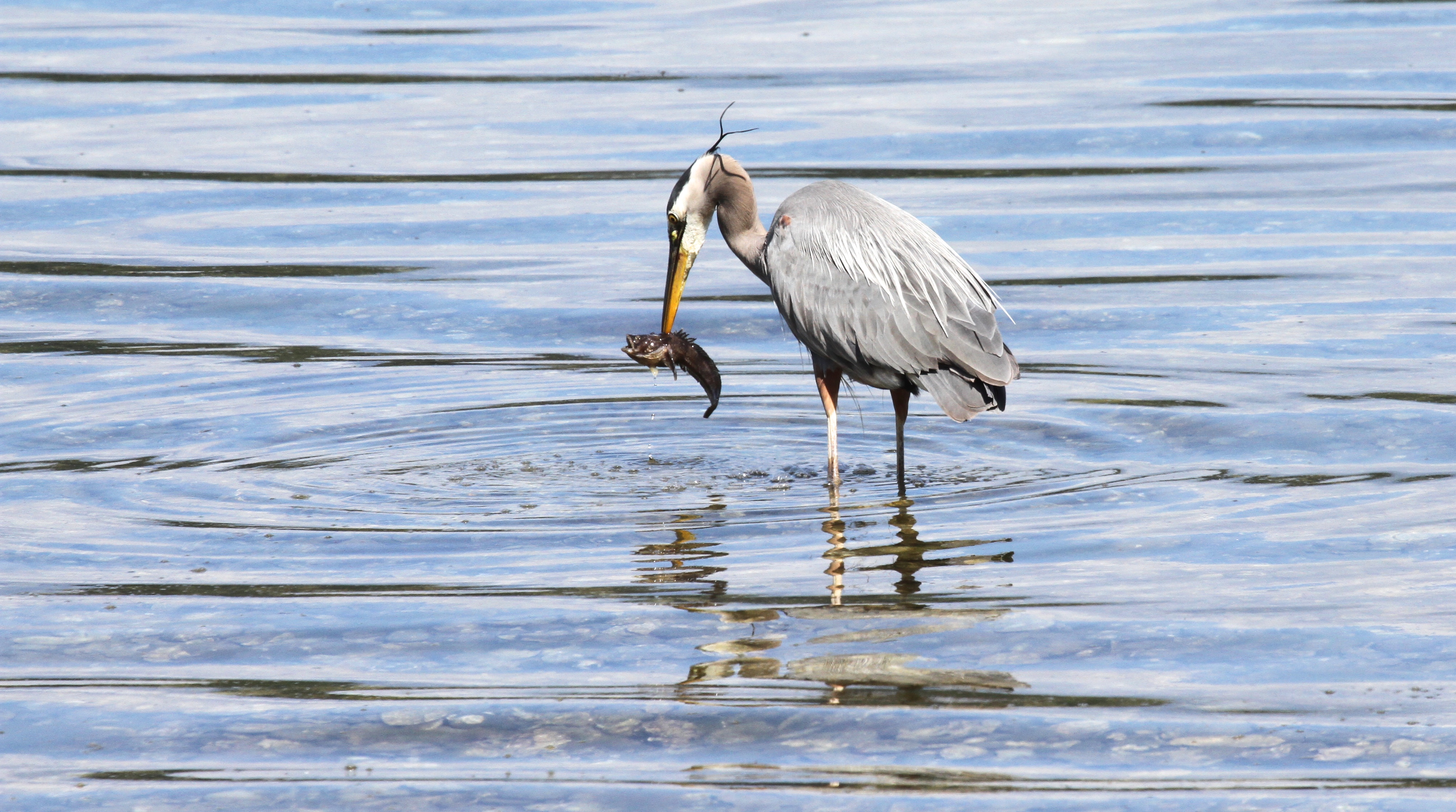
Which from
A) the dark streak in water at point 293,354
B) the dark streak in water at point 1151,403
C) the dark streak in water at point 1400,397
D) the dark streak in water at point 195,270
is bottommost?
the dark streak in water at point 1151,403

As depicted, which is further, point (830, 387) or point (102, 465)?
point (830, 387)

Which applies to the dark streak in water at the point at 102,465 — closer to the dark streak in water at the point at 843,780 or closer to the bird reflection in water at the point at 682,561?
the bird reflection in water at the point at 682,561

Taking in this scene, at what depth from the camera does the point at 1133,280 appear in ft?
39.8

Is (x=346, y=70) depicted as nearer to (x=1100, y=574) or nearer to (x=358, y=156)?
(x=358, y=156)

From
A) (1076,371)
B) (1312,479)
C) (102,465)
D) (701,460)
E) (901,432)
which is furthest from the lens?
(1076,371)

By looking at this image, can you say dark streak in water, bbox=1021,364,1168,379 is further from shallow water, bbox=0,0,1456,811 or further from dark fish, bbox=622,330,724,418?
dark fish, bbox=622,330,724,418

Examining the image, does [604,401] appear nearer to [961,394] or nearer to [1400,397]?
[961,394]

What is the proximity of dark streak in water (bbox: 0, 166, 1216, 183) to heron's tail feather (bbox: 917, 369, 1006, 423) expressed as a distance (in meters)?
6.96

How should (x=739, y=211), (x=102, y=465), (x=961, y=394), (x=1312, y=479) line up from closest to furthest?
(x=1312, y=479)
(x=961, y=394)
(x=102, y=465)
(x=739, y=211)

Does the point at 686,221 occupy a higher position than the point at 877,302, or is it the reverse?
the point at 686,221

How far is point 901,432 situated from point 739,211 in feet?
→ 4.70

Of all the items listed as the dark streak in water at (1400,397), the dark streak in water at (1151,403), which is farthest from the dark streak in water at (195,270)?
the dark streak in water at (1400,397)

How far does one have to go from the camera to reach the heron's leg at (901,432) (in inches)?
316

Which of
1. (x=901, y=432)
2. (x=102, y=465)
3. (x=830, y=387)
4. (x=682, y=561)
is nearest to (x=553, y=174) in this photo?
(x=830, y=387)
